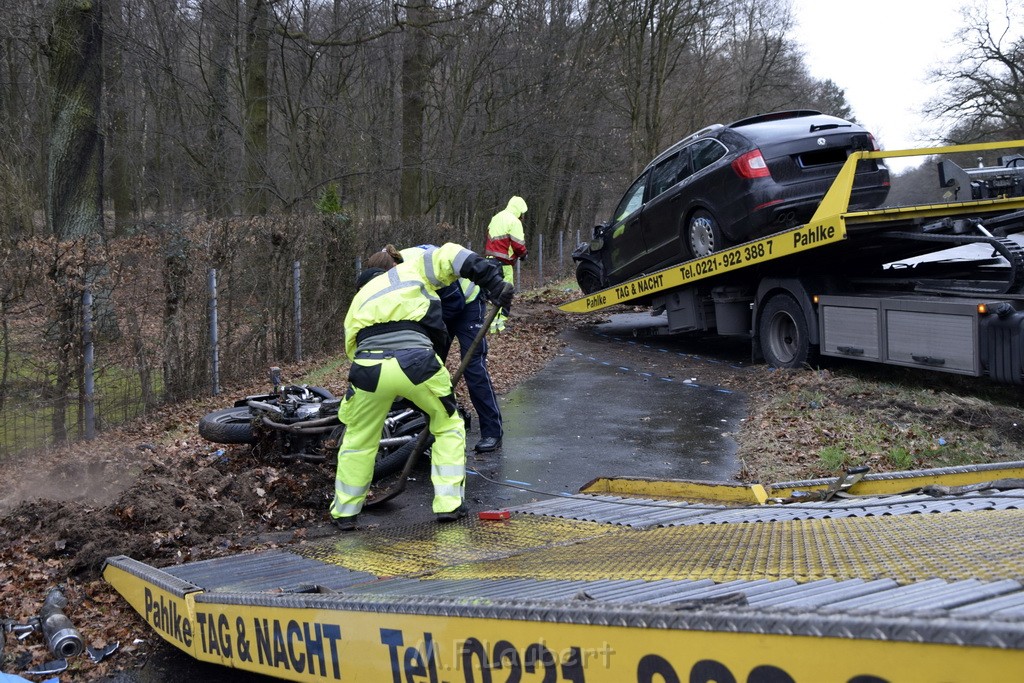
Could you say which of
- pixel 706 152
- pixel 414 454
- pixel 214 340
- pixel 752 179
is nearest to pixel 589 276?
pixel 706 152

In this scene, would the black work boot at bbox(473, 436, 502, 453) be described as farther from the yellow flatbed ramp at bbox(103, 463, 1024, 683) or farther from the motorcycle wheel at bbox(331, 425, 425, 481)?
the yellow flatbed ramp at bbox(103, 463, 1024, 683)

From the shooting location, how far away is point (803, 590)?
2.42 metres

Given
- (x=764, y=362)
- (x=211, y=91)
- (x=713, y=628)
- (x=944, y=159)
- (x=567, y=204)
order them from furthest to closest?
(x=567, y=204) → (x=211, y=91) → (x=764, y=362) → (x=944, y=159) → (x=713, y=628)

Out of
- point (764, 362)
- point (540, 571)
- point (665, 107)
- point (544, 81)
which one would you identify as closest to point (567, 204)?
point (544, 81)

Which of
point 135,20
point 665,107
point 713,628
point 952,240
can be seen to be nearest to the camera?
point 713,628

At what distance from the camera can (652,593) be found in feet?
8.85

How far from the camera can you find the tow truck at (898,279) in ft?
28.3

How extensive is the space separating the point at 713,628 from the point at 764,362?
10109mm

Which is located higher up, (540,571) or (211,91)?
(211,91)

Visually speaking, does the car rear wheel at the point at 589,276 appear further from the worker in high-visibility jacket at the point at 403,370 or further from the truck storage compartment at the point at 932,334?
the worker in high-visibility jacket at the point at 403,370

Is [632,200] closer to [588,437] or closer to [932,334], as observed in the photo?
[932,334]

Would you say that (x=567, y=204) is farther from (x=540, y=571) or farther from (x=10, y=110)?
(x=540, y=571)

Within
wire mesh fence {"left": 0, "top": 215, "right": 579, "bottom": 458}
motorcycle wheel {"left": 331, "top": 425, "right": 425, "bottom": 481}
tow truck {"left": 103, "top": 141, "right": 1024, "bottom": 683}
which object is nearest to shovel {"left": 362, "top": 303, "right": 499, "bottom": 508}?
motorcycle wheel {"left": 331, "top": 425, "right": 425, "bottom": 481}

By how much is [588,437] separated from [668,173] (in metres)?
5.29
